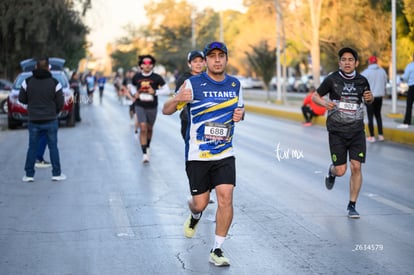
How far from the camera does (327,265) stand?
6.45 meters

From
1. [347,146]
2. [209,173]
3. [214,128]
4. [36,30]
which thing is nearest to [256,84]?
[36,30]

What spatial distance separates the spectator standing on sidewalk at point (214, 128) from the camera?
6598 millimetres

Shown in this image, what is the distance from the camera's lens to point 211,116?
666 cm

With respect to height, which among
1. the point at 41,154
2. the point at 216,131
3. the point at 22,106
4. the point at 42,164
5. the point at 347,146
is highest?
the point at 216,131

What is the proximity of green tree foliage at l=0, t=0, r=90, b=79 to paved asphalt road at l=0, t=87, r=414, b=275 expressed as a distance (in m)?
12.3

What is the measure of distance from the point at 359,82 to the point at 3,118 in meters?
22.5

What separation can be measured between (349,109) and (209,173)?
2651mm

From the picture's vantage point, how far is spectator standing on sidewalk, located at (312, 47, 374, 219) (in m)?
8.73

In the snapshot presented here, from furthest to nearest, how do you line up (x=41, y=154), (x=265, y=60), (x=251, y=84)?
(x=251, y=84), (x=265, y=60), (x=41, y=154)

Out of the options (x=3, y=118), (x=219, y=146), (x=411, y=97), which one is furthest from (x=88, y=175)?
(x=3, y=118)

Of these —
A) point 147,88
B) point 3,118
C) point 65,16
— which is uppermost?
point 65,16

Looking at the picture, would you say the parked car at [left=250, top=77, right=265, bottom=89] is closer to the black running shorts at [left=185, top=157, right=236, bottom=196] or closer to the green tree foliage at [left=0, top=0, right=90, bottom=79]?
the green tree foliage at [left=0, top=0, right=90, bottom=79]

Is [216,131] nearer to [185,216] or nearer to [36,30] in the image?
[185,216]

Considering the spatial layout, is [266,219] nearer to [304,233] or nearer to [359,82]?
[304,233]
